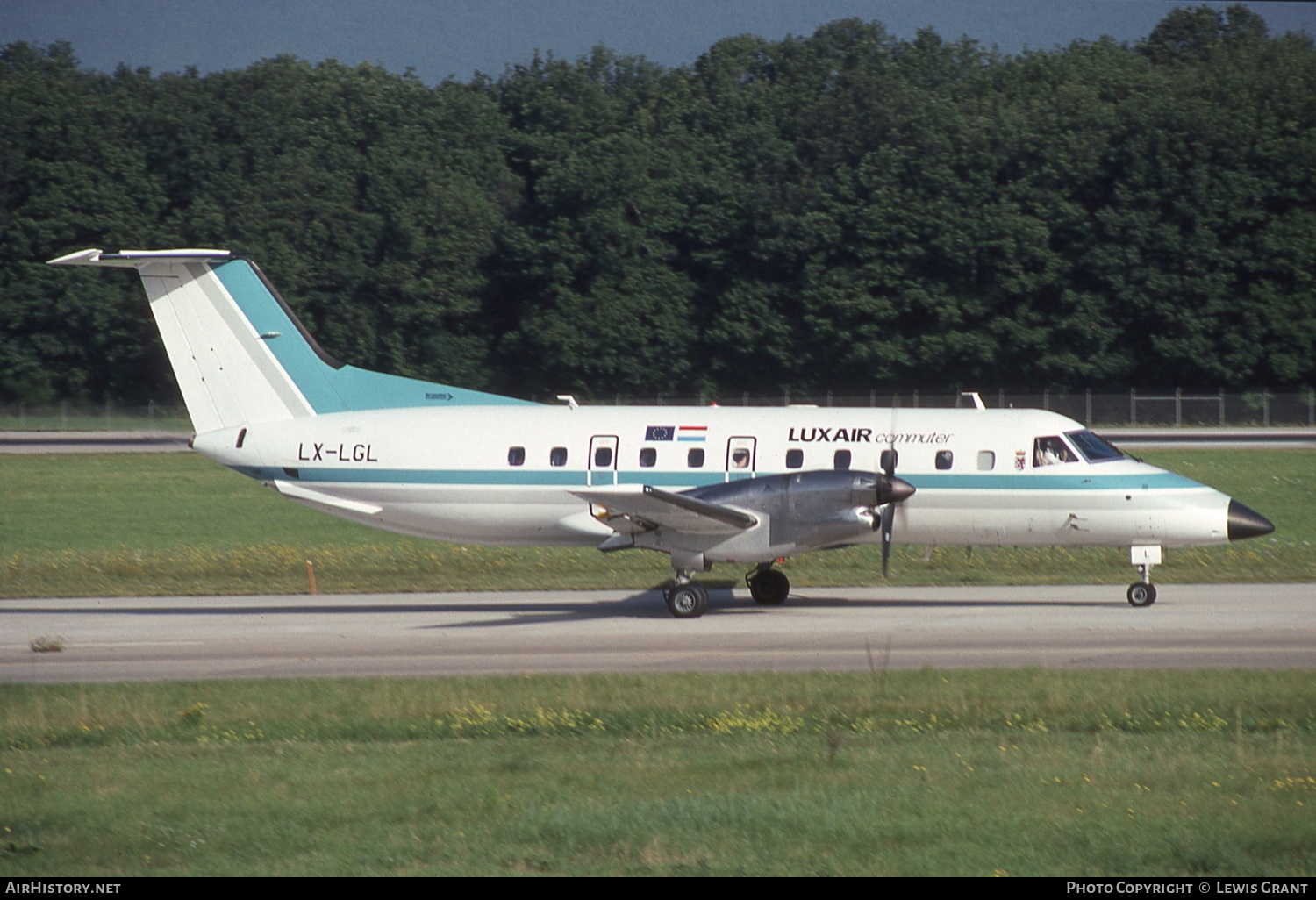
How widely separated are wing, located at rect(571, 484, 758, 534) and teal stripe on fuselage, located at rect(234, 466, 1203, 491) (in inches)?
37.9

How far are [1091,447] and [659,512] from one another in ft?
22.8

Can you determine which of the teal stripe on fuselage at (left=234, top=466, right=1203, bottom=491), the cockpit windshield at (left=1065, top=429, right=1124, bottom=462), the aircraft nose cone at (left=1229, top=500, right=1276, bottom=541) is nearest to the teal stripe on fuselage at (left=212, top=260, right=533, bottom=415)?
the teal stripe on fuselage at (left=234, top=466, right=1203, bottom=491)

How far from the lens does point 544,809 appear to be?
962cm

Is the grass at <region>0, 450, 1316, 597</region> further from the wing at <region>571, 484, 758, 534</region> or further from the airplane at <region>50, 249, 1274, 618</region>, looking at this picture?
→ the wing at <region>571, 484, 758, 534</region>

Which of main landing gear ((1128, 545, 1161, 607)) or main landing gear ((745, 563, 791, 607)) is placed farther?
main landing gear ((745, 563, 791, 607))

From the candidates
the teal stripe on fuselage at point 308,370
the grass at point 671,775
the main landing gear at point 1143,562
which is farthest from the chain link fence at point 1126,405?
the grass at point 671,775

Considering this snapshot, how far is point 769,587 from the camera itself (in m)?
21.2

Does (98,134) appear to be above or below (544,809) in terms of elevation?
above

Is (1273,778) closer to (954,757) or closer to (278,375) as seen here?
(954,757)

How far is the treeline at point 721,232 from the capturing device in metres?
57.7

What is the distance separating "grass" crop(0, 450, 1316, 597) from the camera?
77.7 ft

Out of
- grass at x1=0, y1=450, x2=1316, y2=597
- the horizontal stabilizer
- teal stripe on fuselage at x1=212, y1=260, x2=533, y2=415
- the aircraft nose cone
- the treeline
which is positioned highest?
the treeline
